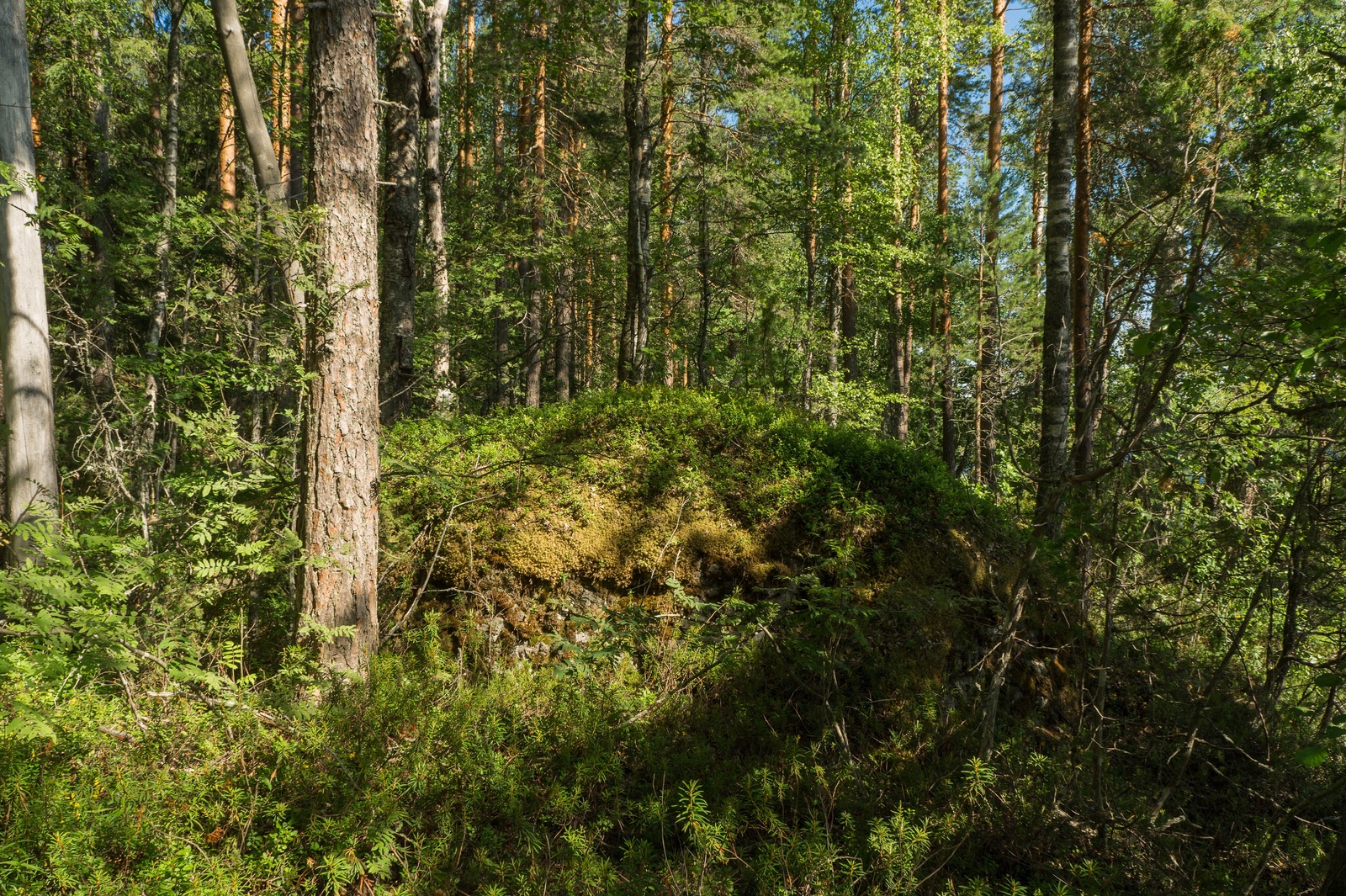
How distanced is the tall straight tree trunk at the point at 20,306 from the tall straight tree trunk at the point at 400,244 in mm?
2670

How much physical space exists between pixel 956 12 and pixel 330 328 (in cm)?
1491

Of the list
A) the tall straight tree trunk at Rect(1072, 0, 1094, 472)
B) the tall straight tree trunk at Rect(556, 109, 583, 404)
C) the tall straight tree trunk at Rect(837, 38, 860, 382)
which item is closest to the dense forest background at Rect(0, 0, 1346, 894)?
the tall straight tree trunk at Rect(1072, 0, 1094, 472)

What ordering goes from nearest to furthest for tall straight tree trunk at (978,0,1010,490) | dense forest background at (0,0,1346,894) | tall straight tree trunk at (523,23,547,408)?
dense forest background at (0,0,1346,894) → tall straight tree trunk at (523,23,547,408) → tall straight tree trunk at (978,0,1010,490)

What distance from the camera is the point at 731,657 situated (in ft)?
14.9

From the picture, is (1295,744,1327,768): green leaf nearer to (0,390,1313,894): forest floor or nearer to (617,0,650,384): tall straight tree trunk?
(0,390,1313,894): forest floor

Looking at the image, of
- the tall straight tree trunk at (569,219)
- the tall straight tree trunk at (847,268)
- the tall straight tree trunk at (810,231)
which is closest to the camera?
the tall straight tree trunk at (810,231)

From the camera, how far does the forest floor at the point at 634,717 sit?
9.44ft

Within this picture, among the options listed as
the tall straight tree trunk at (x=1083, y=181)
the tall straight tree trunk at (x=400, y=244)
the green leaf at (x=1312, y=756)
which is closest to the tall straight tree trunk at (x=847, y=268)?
the tall straight tree trunk at (x=1083, y=181)

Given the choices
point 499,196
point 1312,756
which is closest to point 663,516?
point 1312,756

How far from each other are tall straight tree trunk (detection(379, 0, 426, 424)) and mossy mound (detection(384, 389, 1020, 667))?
1469mm

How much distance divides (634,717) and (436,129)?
892cm

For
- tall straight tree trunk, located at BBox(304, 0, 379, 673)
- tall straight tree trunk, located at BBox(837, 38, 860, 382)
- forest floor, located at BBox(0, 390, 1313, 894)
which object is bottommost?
forest floor, located at BBox(0, 390, 1313, 894)

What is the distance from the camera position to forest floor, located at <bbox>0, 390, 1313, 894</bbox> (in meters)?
2.88

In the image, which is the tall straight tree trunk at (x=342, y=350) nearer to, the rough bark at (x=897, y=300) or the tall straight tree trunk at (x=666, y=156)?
the tall straight tree trunk at (x=666, y=156)
